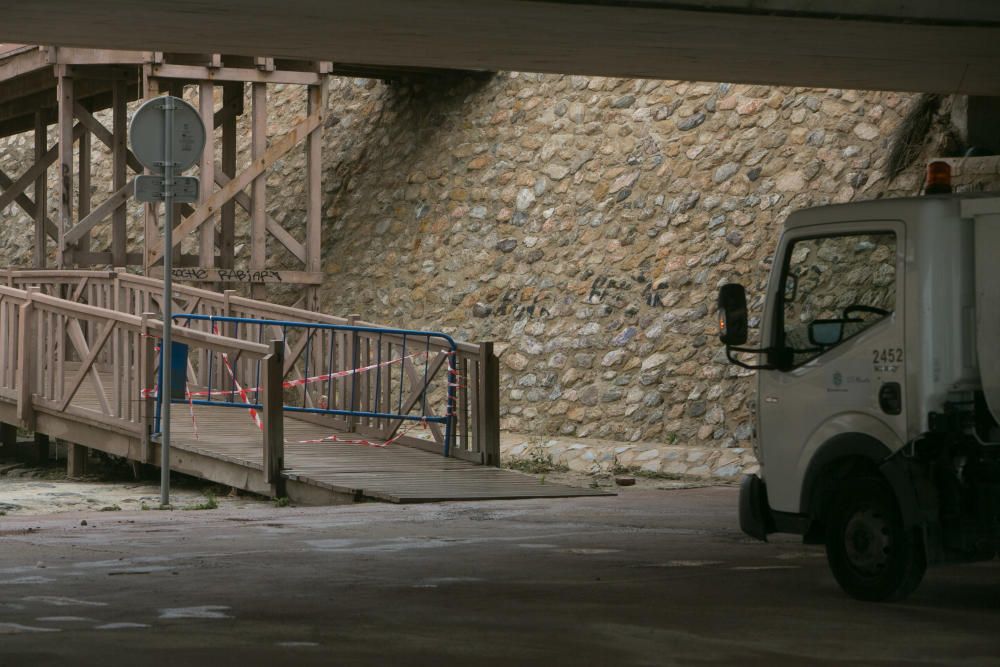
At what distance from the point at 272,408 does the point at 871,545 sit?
22.5 ft

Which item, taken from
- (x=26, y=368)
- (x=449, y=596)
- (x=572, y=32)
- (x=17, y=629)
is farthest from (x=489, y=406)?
(x=17, y=629)

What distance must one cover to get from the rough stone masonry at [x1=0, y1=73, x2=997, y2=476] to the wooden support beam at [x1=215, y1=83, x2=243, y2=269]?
5.47 ft

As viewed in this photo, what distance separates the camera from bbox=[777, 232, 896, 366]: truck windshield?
8609 mm

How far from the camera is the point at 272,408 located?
14.2 m

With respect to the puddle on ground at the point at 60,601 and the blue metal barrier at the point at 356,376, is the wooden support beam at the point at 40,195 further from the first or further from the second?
the puddle on ground at the point at 60,601

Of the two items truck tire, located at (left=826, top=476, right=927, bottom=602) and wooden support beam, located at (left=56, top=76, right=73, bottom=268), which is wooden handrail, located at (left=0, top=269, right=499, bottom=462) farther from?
truck tire, located at (left=826, top=476, right=927, bottom=602)

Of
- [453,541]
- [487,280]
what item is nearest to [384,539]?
[453,541]

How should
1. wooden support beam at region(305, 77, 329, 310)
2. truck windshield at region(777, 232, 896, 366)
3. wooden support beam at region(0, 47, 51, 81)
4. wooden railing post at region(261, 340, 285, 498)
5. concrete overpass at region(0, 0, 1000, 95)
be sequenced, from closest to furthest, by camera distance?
1. truck windshield at region(777, 232, 896, 366)
2. concrete overpass at region(0, 0, 1000, 95)
3. wooden railing post at region(261, 340, 285, 498)
4. wooden support beam at region(305, 77, 329, 310)
5. wooden support beam at region(0, 47, 51, 81)

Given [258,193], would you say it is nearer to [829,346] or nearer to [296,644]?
[829,346]

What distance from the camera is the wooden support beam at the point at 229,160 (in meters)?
23.6

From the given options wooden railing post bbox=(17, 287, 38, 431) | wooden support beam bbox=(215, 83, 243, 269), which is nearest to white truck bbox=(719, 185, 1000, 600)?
wooden railing post bbox=(17, 287, 38, 431)

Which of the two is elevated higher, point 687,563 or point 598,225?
point 598,225

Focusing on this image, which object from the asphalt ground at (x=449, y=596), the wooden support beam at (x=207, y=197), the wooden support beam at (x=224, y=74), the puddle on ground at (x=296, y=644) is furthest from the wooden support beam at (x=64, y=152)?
the puddle on ground at (x=296, y=644)

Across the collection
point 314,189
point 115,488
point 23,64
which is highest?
point 23,64
